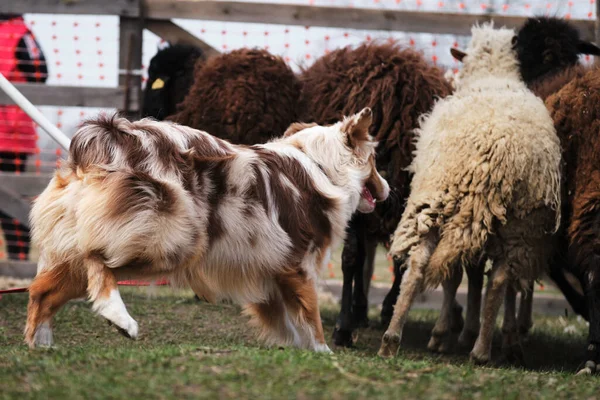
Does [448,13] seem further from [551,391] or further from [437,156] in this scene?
[551,391]

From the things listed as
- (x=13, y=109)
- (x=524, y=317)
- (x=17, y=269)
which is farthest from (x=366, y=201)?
(x=13, y=109)

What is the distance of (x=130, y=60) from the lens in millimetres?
8812

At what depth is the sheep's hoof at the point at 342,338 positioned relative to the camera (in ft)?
21.6

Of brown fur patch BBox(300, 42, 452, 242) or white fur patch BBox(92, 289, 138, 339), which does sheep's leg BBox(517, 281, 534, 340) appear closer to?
brown fur patch BBox(300, 42, 452, 242)

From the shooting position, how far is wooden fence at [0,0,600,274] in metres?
8.66

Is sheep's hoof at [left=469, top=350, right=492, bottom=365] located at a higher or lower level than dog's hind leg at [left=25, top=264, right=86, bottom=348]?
lower

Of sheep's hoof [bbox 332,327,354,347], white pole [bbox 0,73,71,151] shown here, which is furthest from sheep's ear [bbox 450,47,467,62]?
white pole [bbox 0,73,71,151]

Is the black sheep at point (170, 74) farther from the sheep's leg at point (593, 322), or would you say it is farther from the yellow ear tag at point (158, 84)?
the sheep's leg at point (593, 322)

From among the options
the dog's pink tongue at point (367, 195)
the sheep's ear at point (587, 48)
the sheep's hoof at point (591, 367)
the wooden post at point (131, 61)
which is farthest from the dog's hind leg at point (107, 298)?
the sheep's ear at point (587, 48)

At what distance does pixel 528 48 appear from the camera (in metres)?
7.50

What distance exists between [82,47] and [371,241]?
462 centimetres

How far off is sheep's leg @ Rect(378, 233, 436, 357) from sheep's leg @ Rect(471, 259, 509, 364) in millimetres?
502

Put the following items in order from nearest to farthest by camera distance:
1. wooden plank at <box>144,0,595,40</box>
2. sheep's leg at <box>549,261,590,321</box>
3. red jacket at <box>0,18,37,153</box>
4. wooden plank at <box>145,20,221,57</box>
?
1. sheep's leg at <box>549,261,590,321</box>
2. wooden plank at <box>144,0,595,40</box>
3. wooden plank at <box>145,20,221,57</box>
4. red jacket at <box>0,18,37,153</box>

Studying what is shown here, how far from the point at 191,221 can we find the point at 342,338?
253cm
